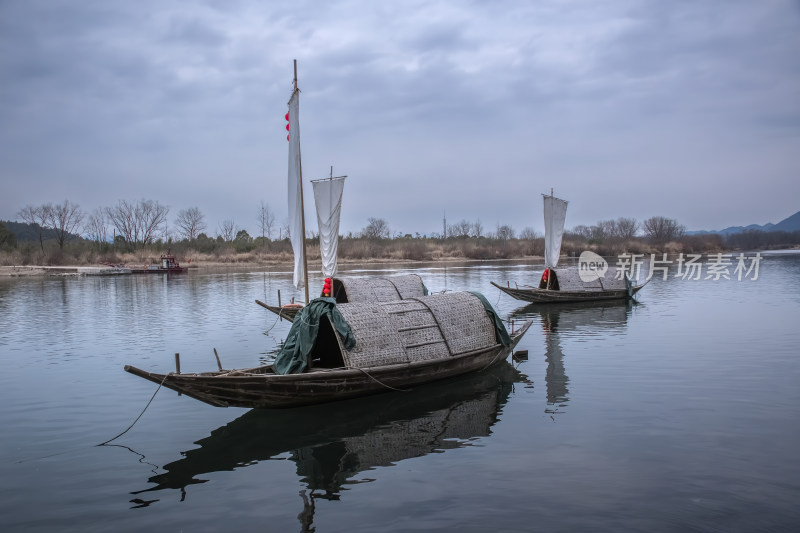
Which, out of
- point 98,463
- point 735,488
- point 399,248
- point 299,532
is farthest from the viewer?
point 399,248

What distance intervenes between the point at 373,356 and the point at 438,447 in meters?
2.34

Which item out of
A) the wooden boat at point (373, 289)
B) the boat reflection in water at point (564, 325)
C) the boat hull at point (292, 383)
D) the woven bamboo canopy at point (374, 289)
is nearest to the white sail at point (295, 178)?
the wooden boat at point (373, 289)

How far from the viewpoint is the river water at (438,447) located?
6.24 meters

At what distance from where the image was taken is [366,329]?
33.7 feet

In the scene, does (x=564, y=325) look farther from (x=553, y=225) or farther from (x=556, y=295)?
(x=553, y=225)

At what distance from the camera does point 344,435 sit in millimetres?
8836

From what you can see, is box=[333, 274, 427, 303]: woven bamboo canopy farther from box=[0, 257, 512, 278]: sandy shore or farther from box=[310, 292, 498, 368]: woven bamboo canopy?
box=[0, 257, 512, 278]: sandy shore

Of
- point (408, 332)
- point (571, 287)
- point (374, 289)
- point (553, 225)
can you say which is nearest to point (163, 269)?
point (553, 225)

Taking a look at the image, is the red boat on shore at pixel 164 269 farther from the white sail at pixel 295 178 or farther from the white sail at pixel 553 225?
the white sail at pixel 295 178

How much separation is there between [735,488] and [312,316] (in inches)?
267

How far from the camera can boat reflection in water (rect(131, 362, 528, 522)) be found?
751 centimetres

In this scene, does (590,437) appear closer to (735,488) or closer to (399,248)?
(735,488)

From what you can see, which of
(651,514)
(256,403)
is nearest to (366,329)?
(256,403)

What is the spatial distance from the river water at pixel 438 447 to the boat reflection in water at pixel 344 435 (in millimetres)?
39
